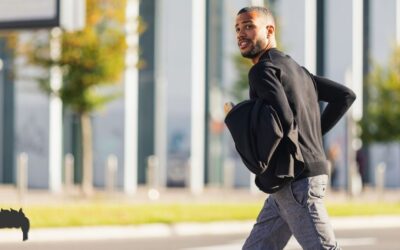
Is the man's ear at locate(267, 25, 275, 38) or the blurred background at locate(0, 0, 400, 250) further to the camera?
the blurred background at locate(0, 0, 400, 250)

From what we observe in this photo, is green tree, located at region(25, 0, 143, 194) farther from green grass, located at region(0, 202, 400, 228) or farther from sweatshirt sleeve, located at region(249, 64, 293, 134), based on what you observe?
sweatshirt sleeve, located at region(249, 64, 293, 134)

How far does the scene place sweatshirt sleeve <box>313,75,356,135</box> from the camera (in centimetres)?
496

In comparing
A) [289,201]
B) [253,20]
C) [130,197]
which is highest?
[253,20]

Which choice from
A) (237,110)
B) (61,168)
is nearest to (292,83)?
(237,110)

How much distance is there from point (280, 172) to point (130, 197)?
22.0 meters

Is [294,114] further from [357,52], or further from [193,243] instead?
[357,52]

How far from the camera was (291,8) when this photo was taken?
33.5 m

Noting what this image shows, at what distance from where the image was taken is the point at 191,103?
32.1 m

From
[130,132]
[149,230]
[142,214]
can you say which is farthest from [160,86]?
[149,230]

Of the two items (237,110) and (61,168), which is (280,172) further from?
(61,168)

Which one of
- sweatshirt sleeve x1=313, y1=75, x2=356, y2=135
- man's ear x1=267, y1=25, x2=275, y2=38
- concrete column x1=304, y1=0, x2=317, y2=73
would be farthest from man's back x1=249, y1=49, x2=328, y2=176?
concrete column x1=304, y1=0, x2=317, y2=73

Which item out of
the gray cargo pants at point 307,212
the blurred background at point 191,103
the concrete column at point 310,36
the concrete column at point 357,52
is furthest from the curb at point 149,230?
the concrete column at point 357,52

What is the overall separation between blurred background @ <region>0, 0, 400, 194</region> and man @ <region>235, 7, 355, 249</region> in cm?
2344

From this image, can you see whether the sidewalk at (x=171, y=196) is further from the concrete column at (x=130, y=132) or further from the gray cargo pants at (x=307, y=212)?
the gray cargo pants at (x=307, y=212)
